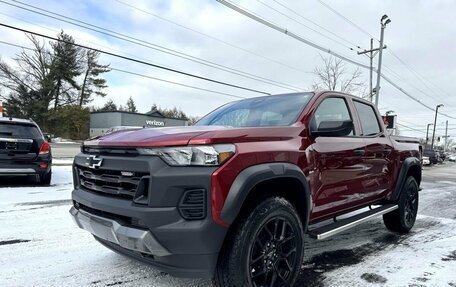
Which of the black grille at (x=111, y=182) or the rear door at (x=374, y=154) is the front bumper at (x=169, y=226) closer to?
the black grille at (x=111, y=182)

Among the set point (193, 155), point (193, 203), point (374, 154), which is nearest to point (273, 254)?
point (193, 203)

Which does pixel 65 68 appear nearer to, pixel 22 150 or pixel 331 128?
pixel 22 150

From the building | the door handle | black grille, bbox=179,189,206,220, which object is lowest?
black grille, bbox=179,189,206,220

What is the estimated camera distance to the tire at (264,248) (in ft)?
7.99

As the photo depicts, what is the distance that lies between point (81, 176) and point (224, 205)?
1503mm

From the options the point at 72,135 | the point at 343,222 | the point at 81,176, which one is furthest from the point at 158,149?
the point at 72,135

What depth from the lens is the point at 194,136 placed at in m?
2.46

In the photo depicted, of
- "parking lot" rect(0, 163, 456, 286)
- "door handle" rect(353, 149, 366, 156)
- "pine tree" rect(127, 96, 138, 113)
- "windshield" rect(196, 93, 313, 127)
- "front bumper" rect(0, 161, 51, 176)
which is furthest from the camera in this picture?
"pine tree" rect(127, 96, 138, 113)

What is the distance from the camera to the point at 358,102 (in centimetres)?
443

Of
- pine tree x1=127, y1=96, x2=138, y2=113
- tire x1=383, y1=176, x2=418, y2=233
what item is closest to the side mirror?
tire x1=383, y1=176, x2=418, y2=233

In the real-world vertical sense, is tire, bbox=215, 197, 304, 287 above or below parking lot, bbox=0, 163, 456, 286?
above

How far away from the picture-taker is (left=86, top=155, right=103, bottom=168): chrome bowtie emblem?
275 cm

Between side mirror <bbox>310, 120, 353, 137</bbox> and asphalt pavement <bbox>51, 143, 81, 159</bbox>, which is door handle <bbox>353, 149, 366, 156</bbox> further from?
asphalt pavement <bbox>51, 143, 81, 159</bbox>

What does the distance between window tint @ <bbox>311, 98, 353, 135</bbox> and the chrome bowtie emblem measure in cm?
194
